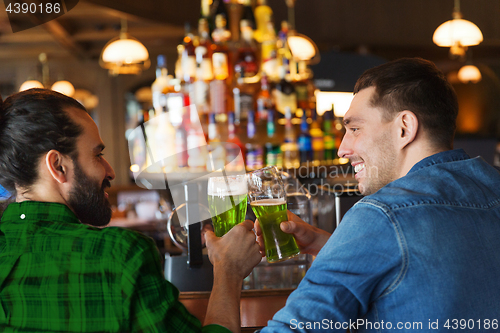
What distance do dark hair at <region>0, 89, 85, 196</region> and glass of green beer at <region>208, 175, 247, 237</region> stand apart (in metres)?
0.36

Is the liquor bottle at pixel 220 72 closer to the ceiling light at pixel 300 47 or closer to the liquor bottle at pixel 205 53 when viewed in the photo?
the liquor bottle at pixel 205 53

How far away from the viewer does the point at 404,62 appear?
999 mm

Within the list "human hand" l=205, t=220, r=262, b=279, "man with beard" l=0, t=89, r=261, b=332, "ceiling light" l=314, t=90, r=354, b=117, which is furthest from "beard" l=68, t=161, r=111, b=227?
"ceiling light" l=314, t=90, r=354, b=117

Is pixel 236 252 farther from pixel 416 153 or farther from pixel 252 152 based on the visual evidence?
pixel 252 152

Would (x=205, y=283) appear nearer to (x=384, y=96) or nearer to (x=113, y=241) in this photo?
(x=113, y=241)

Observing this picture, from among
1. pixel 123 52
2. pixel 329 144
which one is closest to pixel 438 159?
pixel 329 144

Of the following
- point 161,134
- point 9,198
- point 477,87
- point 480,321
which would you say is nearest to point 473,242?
point 480,321

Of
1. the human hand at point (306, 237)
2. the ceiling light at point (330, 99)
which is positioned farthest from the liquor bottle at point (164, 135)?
the human hand at point (306, 237)

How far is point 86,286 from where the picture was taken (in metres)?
0.78

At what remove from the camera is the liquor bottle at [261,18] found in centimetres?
334

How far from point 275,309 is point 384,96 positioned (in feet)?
2.00

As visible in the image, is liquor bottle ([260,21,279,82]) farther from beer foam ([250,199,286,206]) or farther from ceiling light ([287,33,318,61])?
beer foam ([250,199,286,206])

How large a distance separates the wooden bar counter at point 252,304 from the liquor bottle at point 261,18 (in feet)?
8.14

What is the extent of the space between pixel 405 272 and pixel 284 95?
2706mm
